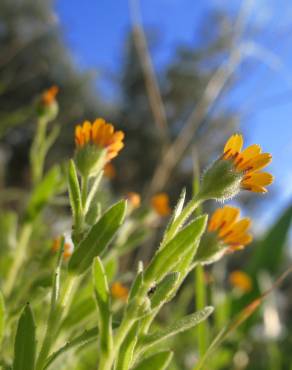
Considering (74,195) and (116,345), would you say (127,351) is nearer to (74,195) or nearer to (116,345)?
(116,345)

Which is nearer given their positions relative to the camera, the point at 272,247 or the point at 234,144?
the point at 234,144

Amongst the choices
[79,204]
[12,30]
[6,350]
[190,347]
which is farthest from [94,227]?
[12,30]

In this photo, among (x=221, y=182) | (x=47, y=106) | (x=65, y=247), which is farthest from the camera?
(x=47, y=106)

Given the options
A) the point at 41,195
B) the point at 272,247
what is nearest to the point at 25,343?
the point at 41,195

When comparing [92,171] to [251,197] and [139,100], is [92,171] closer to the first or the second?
[251,197]

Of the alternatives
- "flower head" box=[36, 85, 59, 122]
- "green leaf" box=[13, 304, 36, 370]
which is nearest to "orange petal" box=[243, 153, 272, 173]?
"green leaf" box=[13, 304, 36, 370]

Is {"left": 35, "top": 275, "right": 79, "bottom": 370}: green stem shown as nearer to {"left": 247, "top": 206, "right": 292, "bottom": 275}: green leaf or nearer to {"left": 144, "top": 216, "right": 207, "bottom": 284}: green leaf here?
{"left": 144, "top": 216, "right": 207, "bottom": 284}: green leaf
